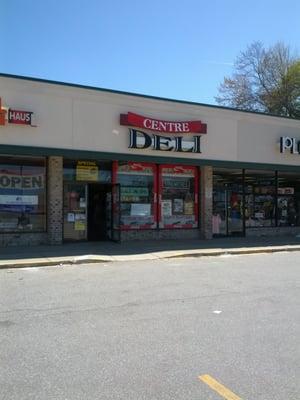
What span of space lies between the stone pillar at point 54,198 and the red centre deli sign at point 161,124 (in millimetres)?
2814

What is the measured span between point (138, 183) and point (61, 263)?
664 centimetres

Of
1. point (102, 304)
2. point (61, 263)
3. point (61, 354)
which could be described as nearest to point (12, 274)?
point (61, 263)

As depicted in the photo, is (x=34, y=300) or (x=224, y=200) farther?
(x=224, y=200)

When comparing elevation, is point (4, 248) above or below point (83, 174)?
below

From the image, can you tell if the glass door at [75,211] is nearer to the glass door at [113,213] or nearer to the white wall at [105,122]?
the glass door at [113,213]

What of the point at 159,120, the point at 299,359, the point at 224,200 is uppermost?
the point at 159,120

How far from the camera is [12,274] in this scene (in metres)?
12.7

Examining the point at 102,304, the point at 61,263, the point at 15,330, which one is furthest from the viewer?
the point at 61,263

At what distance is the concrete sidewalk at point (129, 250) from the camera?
48.5 ft

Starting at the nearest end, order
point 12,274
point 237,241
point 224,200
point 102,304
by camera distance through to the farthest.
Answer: point 102,304
point 12,274
point 237,241
point 224,200

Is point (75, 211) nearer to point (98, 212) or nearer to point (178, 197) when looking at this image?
point (98, 212)

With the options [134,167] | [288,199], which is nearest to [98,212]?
[134,167]

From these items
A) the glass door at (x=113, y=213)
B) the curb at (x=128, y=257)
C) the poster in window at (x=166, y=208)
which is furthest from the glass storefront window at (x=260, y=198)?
the glass door at (x=113, y=213)

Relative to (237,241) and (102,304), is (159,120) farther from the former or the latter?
(102,304)
